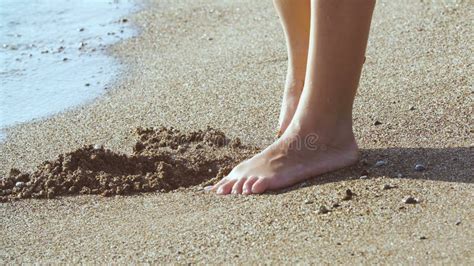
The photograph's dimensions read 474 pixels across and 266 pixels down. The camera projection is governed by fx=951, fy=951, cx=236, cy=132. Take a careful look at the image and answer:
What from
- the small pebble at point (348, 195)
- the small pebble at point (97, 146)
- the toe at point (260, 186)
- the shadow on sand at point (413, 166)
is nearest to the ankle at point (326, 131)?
the shadow on sand at point (413, 166)

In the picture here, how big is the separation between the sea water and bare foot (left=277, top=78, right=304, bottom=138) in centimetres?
123

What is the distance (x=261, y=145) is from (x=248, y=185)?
1.92 ft

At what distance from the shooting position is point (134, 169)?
343 centimetres

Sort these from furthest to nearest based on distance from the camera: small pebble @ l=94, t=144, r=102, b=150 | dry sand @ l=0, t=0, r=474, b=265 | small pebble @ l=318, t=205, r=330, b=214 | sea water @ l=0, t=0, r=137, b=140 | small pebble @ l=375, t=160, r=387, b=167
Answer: sea water @ l=0, t=0, r=137, b=140 → small pebble @ l=94, t=144, r=102, b=150 → small pebble @ l=375, t=160, r=387, b=167 → small pebble @ l=318, t=205, r=330, b=214 → dry sand @ l=0, t=0, r=474, b=265

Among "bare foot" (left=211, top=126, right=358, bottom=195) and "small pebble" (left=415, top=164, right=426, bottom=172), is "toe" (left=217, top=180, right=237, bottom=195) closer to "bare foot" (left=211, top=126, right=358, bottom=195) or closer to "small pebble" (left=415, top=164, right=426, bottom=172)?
"bare foot" (left=211, top=126, right=358, bottom=195)

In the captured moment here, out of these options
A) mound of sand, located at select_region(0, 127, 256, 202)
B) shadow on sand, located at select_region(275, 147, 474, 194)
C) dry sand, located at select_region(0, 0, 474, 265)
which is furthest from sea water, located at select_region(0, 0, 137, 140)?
shadow on sand, located at select_region(275, 147, 474, 194)

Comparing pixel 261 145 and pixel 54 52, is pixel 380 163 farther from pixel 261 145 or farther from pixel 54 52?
pixel 54 52

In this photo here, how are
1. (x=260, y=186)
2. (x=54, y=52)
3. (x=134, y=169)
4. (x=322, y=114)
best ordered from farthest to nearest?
(x=54, y=52), (x=134, y=169), (x=322, y=114), (x=260, y=186)

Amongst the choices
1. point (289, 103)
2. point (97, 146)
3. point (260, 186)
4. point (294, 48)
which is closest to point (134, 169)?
point (97, 146)

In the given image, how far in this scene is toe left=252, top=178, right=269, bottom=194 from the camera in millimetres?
3094

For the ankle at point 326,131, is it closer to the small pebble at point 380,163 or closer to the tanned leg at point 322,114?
the tanned leg at point 322,114

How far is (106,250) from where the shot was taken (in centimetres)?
275

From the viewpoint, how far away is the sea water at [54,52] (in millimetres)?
4570

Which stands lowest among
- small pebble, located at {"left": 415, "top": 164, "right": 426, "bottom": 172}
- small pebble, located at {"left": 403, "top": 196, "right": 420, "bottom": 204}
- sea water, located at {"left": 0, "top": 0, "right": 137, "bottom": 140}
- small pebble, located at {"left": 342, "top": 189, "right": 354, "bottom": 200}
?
sea water, located at {"left": 0, "top": 0, "right": 137, "bottom": 140}
